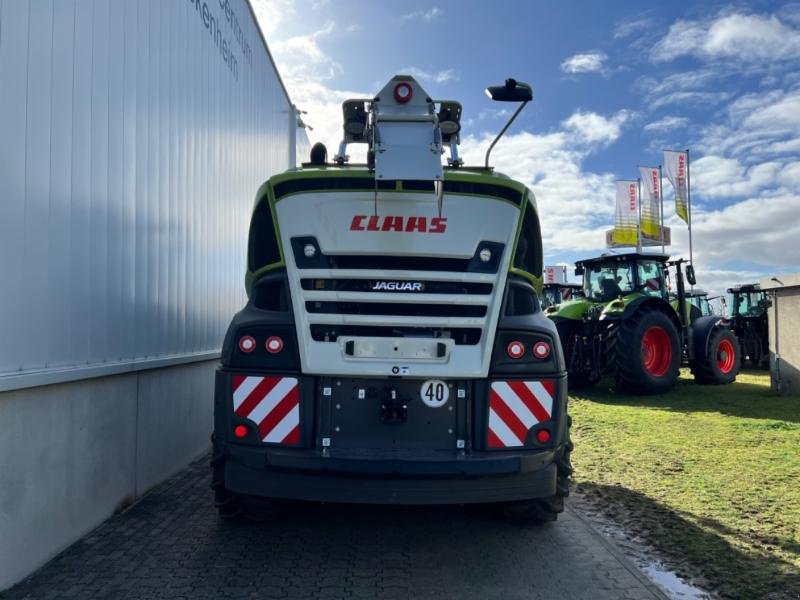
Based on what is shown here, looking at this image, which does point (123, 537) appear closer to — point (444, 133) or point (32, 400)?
point (32, 400)

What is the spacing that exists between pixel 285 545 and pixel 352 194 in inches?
91.0

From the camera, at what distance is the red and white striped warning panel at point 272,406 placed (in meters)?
3.83

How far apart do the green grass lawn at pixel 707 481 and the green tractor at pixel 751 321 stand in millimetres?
7040

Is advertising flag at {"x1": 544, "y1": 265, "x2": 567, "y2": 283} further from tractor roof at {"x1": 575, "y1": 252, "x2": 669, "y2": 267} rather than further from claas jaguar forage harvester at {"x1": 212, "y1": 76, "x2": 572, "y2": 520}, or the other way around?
claas jaguar forage harvester at {"x1": 212, "y1": 76, "x2": 572, "y2": 520}

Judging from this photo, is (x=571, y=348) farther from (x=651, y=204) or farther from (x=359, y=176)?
(x=651, y=204)

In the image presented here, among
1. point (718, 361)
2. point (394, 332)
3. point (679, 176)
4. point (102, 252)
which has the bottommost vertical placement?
point (718, 361)

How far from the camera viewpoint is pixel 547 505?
4473 mm

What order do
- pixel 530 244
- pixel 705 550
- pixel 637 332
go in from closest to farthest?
pixel 705 550 → pixel 530 244 → pixel 637 332

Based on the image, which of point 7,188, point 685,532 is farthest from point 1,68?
point 685,532

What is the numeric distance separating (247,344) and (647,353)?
31.0 feet

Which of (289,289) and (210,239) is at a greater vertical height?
(210,239)

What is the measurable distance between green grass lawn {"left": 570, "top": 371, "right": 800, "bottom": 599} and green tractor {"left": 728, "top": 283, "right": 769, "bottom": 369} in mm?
7040

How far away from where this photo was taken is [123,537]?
4.39m

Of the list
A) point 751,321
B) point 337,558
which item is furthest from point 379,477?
point 751,321
